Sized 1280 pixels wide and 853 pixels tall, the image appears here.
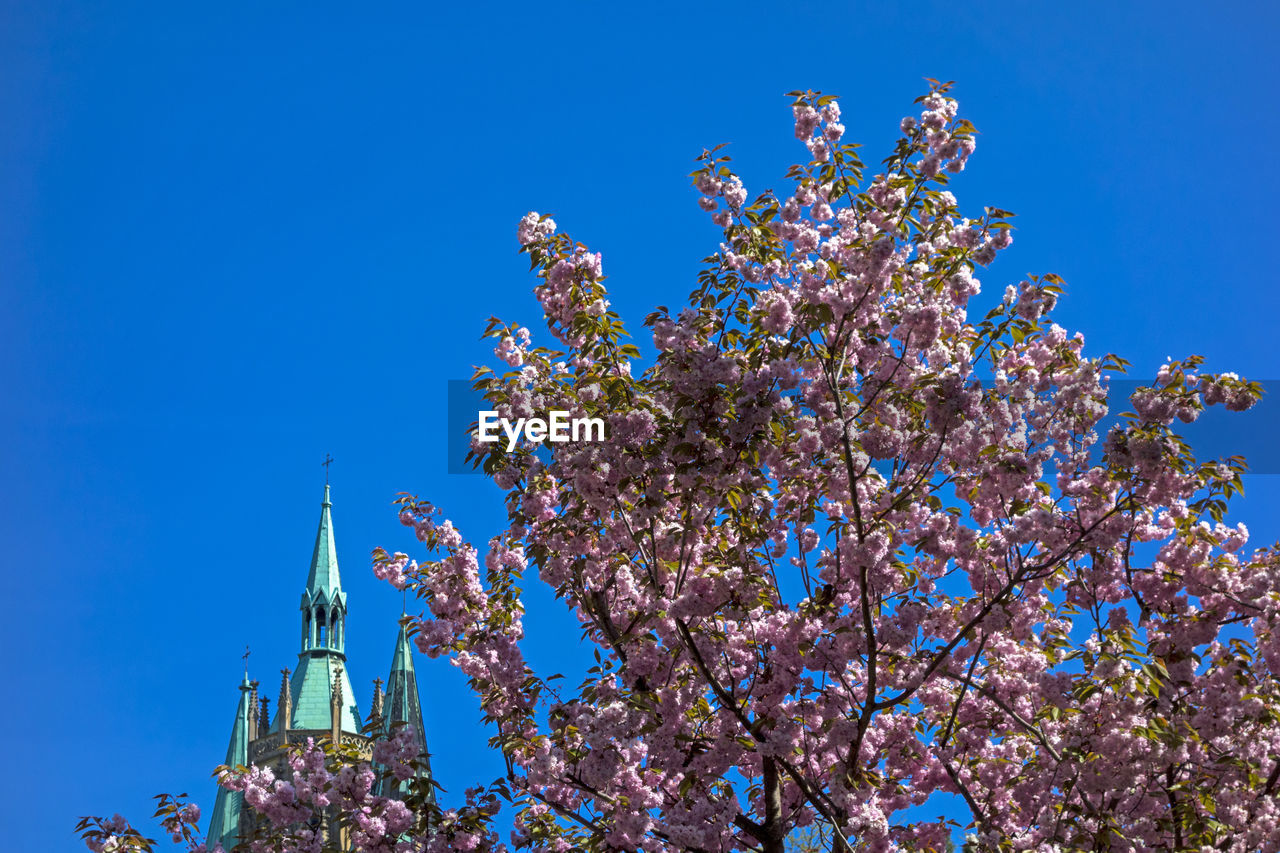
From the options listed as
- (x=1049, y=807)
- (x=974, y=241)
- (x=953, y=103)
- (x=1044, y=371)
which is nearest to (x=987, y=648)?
(x=1049, y=807)

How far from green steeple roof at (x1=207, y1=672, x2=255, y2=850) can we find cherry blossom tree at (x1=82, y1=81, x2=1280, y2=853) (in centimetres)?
7228

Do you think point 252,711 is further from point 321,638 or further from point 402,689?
point 402,689

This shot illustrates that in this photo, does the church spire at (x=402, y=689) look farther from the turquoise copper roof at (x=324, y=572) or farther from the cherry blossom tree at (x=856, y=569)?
the cherry blossom tree at (x=856, y=569)

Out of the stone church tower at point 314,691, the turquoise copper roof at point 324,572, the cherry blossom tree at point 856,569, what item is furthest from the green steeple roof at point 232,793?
the cherry blossom tree at point 856,569

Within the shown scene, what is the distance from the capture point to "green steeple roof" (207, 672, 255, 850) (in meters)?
78.8

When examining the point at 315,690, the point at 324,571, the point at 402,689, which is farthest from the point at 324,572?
the point at 402,689

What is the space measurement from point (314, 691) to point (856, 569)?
7881 centimetres

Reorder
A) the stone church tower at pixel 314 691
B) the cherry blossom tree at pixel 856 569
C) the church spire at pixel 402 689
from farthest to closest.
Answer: the stone church tower at pixel 314 691 < the church spire at pixel 402 689 < the cherry blossom tree at pixel 856 569

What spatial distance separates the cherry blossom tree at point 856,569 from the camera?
30.5 ft

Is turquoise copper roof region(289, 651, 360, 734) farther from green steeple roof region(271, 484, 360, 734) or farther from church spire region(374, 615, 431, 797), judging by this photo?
church spire region(374, 615, 431, 797)

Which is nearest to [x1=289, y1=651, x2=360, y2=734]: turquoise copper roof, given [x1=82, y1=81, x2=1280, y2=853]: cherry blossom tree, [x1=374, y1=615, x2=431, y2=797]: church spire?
[x1=374, y1=615, x2=431, y2=797]: church spire

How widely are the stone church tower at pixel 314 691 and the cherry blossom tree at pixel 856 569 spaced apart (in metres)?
65.8

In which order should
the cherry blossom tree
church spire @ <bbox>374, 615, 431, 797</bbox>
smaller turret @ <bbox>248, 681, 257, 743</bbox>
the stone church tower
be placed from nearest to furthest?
the cherry blossom tree
church spire @ <bbox>374, 615, 431, 797</bbox>
the stone church tower
smaller turret @ <bbox>248, 681, 257, 743</bbox>

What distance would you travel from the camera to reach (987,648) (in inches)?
427
